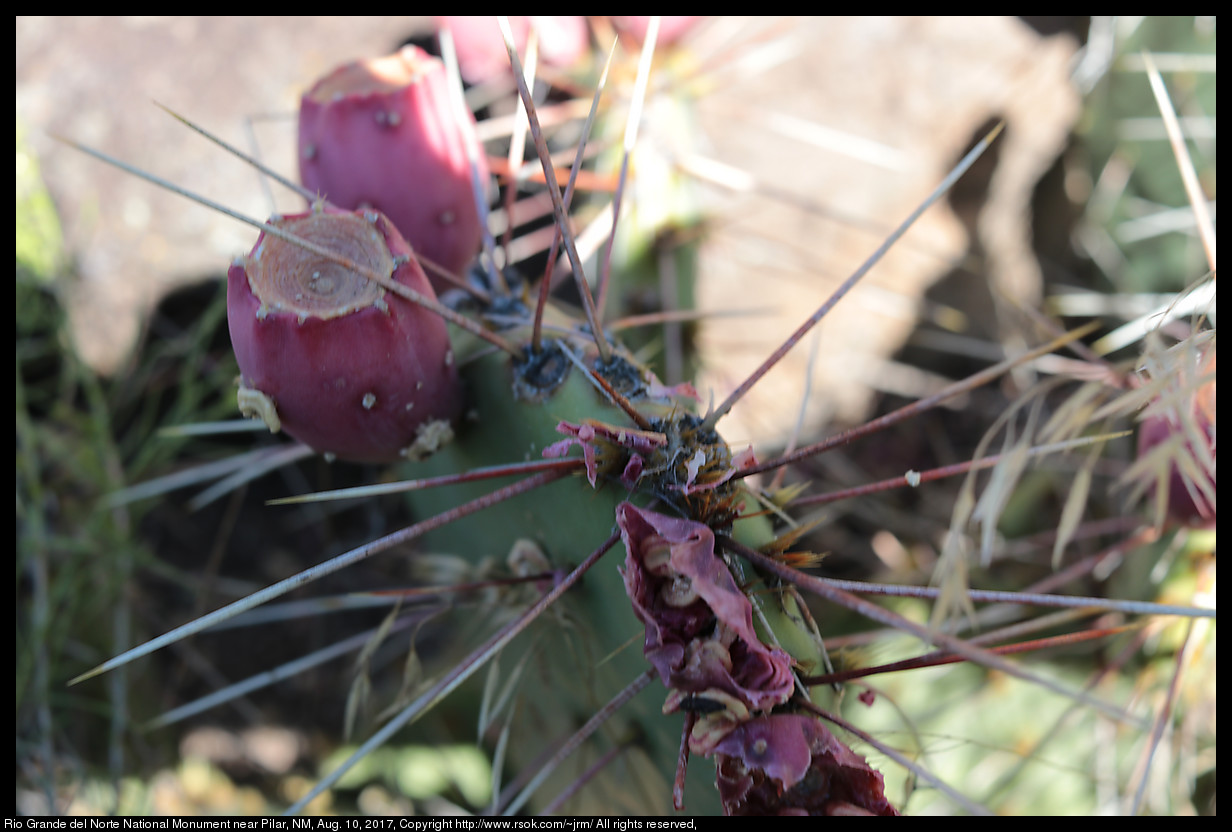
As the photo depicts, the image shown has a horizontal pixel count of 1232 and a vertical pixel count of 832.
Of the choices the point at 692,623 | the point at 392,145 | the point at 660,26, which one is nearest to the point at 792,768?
the point at 692,623

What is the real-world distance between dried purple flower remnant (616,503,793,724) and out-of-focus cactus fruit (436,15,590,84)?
0.77 metres

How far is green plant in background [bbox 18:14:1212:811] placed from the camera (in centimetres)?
55

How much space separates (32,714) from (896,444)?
130cm

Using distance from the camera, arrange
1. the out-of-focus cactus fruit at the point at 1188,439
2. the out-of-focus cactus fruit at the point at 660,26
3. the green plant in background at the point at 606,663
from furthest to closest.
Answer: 1. the out-of-focus cactus fruit at the point at 660,26
2. the green plant in background at the point at 606,663
3. the out-of-focus cactus fruit at the point at 1188,439

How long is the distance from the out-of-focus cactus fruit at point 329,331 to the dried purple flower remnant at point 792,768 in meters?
0.32

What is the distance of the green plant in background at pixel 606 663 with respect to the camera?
546 millimetres

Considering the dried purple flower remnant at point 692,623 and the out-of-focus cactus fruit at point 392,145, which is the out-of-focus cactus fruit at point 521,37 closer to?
the out-of-focus cactus fruit at point 392,145

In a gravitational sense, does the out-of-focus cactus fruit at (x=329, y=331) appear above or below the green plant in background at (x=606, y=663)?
above

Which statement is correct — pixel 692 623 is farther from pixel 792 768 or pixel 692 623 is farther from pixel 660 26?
pixel 660 26

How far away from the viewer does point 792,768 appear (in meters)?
0.45

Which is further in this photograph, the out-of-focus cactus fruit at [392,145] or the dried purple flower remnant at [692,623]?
the out-of-focus cactus fruit at [392,145]

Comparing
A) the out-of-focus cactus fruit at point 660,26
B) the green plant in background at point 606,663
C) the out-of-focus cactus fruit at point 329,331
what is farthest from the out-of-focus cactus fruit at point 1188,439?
the out-of-focus cactus fruit at point 660,26

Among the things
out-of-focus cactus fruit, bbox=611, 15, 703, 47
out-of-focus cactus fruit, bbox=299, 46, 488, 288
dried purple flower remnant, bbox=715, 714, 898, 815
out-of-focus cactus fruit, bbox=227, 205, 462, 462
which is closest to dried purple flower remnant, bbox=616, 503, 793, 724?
dried purple flower remnant, bbox=715, 714, 898, 815

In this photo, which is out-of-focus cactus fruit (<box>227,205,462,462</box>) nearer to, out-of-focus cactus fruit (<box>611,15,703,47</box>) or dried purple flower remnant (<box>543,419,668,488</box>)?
dried purple flower remnant (<box>543,419,668,488</box>)
